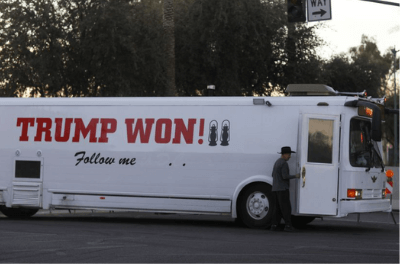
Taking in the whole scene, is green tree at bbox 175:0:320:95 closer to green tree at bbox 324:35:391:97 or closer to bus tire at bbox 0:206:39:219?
green tree at bbox 324:35:391:97

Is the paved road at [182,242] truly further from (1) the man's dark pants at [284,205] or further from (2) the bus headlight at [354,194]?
(2) the bus headlight at [354,194]

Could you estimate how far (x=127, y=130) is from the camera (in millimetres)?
17938

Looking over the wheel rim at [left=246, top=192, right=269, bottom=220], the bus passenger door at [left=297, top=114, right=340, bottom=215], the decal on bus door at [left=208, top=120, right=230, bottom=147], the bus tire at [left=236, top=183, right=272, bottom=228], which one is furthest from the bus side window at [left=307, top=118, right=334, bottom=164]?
the decal on bus door at [left=208, top=120, right=230, bottom=147]

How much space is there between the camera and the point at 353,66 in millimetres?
54219

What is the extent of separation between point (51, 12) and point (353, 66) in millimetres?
25730

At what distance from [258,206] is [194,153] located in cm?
173

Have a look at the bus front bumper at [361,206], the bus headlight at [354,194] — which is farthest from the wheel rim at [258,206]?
the bus headlight at [354,194]

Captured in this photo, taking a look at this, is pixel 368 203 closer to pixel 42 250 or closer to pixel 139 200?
pixel 139 200

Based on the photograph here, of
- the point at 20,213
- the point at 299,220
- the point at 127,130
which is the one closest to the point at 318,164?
the point at 299,220

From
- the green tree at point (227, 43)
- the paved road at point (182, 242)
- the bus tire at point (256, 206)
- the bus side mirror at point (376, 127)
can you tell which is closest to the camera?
the paved road at point (182, 242)

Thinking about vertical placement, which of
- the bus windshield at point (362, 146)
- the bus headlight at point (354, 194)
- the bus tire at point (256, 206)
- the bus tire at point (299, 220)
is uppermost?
the bus windshield at point (362, 146)

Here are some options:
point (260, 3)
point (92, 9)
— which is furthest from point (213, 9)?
point (92, 9)

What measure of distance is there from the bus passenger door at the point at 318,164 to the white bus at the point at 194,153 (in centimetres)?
2

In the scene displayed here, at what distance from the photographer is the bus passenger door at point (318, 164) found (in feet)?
53.8
